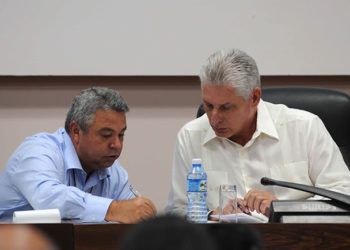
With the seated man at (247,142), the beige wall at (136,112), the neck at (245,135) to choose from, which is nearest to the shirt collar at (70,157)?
the seated man at (247,142)

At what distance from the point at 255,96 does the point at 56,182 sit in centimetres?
82

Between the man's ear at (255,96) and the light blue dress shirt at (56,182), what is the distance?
0.61m

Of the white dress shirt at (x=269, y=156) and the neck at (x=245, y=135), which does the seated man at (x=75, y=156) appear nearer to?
the white dress shirt at (x=269, y=156)

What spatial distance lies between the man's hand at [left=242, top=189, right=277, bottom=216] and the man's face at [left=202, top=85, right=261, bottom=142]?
0.34 m

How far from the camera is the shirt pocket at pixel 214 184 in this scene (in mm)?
2502

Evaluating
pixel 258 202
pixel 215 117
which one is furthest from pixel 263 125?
pixel 258 202

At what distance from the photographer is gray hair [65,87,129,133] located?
242cm

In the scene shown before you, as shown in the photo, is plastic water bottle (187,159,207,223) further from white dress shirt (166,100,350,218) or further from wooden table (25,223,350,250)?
wooden table (25,223,350,250)

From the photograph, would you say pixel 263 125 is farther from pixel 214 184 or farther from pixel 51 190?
pixel 51 190

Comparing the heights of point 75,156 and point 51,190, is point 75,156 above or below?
above

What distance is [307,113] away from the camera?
2561 mm

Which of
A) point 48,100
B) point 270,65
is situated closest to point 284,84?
point 270,65

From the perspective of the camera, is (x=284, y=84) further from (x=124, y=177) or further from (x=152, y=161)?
(x=124, y=177)

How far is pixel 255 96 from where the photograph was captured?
A: 2.51m
